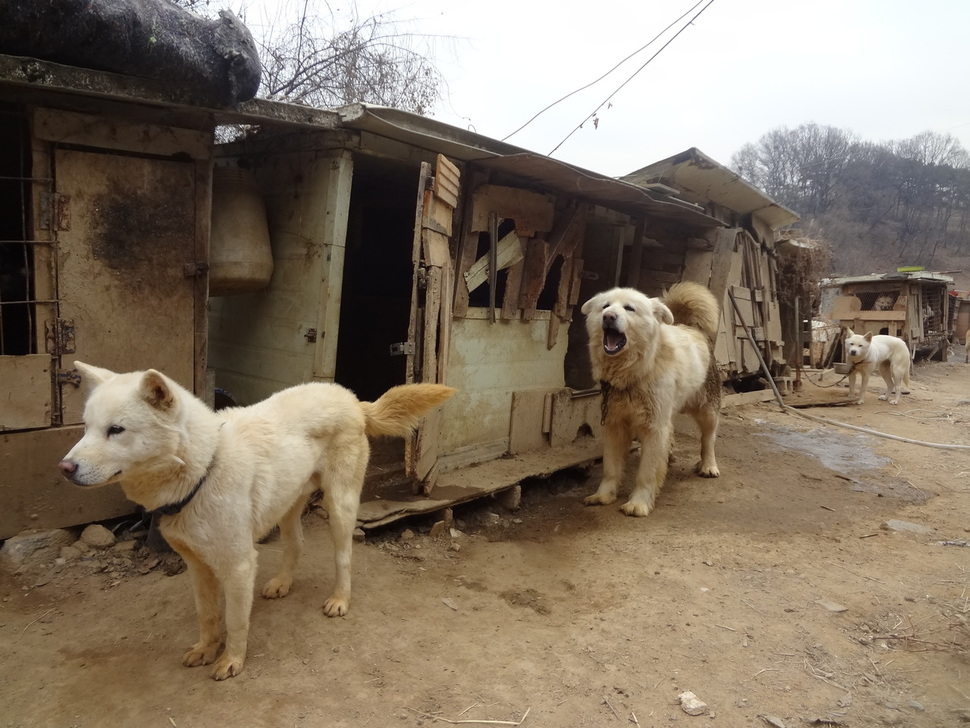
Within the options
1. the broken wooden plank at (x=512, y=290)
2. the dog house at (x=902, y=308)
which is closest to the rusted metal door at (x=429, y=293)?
the broken wooden plank at (x=512, y=290)

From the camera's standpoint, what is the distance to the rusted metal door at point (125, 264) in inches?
155

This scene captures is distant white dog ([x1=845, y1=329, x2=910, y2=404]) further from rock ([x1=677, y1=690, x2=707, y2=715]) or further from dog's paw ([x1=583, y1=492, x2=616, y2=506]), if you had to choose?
rock ([x1=677, y1=690, x2=707, y2=715])

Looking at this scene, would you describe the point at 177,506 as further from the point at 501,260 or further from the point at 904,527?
the point at 904,527

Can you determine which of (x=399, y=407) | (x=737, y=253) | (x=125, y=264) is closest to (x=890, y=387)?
(x=737, y=253)

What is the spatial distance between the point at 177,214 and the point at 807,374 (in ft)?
55.5

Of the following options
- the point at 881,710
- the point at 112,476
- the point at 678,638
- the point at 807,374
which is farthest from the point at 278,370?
the point at 807,374

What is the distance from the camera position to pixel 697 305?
700cm

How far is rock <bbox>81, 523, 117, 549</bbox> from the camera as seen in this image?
4074 millimetres

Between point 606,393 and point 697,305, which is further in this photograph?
point 697,305

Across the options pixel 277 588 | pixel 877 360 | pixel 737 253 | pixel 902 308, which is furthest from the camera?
pixel 902 308

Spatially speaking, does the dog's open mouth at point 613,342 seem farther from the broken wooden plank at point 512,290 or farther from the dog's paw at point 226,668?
the dog's paw at point 226,668

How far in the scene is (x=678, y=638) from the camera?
3488 millimetres

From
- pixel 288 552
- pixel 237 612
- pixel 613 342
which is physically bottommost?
pixel 288 552

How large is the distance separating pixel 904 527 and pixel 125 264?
693cm
